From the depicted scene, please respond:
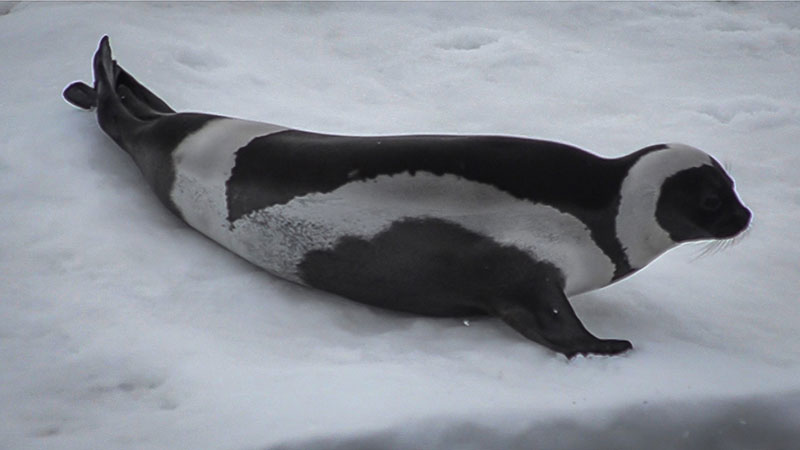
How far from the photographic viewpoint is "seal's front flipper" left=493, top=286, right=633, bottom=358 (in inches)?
73.1

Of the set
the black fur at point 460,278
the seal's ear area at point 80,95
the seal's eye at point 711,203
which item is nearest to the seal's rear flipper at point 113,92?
the seal's ear area at point 80,95

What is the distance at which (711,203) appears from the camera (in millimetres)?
2014

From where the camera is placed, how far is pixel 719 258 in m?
2.42

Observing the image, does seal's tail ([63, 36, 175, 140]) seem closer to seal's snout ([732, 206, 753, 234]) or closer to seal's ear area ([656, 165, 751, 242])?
seal's ear area ([656, 165, 751, 242])

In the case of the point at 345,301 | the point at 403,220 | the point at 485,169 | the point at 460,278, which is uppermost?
the point at 485,169

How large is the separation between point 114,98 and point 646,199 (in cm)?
151

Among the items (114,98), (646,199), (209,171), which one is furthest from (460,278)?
(114,98)

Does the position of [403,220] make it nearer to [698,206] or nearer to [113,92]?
[698,206]

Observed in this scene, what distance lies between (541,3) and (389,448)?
3.05 m

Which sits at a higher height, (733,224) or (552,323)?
(733,224)

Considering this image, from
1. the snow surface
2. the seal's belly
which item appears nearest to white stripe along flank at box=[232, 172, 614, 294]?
the seal's belly

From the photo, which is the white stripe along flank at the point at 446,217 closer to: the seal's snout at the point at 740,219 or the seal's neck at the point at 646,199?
the seal's neck at the point at 646,199

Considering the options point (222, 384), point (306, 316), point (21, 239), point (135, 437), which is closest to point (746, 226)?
point (306, 316)

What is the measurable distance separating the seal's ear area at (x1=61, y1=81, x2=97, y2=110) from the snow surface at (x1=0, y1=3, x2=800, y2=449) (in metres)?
0.04
